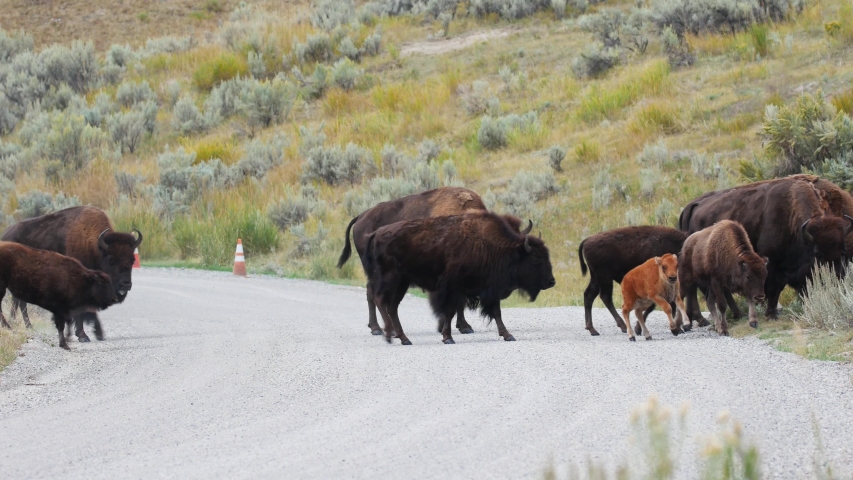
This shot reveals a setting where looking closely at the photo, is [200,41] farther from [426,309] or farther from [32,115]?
[426,309]

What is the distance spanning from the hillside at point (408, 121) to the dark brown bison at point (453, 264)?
4.36 meters

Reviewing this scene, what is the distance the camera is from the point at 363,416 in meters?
8.23

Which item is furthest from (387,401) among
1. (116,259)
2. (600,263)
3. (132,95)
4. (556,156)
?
(132,95)

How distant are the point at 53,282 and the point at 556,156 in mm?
15512

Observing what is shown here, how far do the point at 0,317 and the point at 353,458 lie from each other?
9033 mm

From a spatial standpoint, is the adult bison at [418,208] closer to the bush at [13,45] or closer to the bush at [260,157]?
the bush at [260,157]

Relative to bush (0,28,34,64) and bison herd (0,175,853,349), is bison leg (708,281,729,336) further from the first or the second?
bush (0,28,34,64)

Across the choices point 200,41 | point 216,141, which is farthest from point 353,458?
point 200,41

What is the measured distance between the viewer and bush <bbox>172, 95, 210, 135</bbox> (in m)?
37.4

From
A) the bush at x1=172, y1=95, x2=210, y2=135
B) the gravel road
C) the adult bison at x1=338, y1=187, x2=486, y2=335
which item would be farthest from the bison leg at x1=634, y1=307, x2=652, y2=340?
the bush at x1=172, y1=95, x2=210, y2=135

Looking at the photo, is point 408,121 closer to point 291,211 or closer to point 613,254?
point 291,211

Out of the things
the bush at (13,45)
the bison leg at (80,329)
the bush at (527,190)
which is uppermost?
the bison leg at (80,329)

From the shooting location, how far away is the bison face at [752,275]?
40.8ft

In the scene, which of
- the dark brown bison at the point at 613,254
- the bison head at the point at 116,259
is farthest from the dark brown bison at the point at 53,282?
the dark brown bison at the point at 613,254
